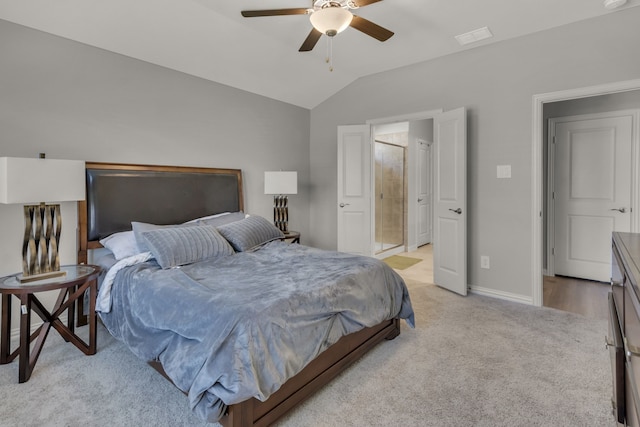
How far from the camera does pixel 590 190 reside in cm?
411

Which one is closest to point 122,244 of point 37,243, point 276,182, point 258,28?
point 37,243

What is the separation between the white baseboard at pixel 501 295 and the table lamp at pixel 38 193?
379cm

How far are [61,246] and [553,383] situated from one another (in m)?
3.75

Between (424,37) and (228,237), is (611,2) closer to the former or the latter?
(424,37)

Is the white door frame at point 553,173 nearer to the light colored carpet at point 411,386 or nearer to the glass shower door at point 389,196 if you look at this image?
the light colored carpet at point 411,386

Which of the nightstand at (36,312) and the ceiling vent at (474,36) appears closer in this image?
the nightstand at (36,312)

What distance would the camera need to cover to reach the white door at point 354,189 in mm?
4598

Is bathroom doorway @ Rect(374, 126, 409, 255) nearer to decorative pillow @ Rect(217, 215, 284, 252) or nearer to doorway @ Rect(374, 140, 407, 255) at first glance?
doorway @ Rect(374, 140, 407, 255)

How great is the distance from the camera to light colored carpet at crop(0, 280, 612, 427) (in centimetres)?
175

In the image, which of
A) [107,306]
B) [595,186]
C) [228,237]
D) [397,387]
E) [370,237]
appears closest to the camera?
[397,387]

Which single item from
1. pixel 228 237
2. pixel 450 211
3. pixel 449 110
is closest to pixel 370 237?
pixel 450 211

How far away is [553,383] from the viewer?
204 centimetres

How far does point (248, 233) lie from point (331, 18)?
1862mm

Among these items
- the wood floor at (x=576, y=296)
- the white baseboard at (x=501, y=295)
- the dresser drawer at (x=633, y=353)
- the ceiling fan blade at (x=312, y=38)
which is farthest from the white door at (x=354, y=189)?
the dresser drawer at (x=633, y=353)
